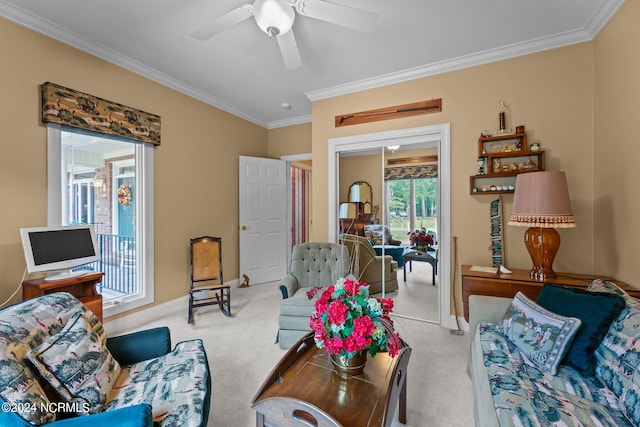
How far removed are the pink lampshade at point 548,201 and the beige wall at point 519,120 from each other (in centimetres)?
54

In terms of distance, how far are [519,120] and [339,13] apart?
2.08 m

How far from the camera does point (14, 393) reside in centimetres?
96

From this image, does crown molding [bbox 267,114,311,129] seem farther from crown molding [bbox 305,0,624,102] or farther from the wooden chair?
the wooden chair

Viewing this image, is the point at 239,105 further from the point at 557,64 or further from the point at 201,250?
the point at 557,64

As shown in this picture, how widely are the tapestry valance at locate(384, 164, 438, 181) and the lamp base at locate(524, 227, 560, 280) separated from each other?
111 cm

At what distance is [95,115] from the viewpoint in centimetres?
257

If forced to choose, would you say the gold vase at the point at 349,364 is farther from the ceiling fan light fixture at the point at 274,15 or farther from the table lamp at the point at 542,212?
the ceiling fan light fixture at the point at 274,15

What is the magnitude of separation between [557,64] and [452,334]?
2.76 meters

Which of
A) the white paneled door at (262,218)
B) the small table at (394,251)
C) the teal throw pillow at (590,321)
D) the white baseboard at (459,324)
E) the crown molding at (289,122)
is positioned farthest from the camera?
the crown molding at (289,122)

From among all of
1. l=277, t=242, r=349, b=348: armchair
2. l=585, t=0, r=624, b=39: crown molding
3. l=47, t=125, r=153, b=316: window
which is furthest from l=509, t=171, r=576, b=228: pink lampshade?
l=47, t=125, r=153, b=316: window

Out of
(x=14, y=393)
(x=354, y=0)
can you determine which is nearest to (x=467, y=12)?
(x=354, y=0)

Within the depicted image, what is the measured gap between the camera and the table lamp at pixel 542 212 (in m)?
2.09

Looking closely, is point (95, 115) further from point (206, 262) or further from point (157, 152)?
point (206, 262)

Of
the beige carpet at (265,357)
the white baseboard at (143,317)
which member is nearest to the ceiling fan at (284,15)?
the beige carpet at (265,357)
